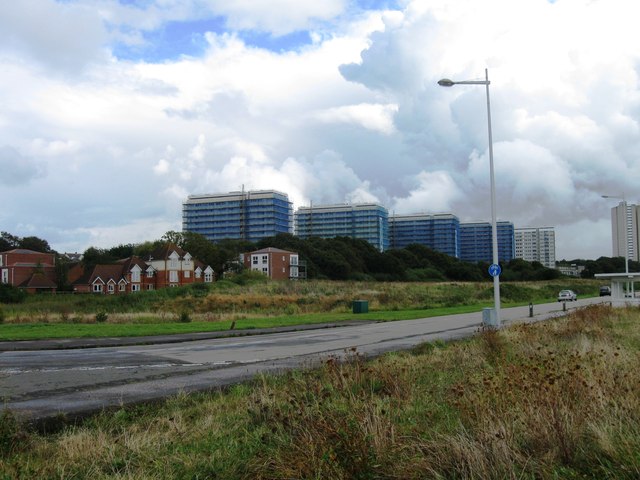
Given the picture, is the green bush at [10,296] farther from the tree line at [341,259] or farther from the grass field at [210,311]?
the tree line at [341,259]

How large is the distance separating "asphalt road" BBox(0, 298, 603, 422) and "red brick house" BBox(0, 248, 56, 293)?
95.9 meters

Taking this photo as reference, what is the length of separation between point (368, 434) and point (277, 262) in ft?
404

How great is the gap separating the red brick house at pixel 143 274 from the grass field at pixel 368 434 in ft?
356

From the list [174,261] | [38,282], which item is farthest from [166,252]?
[38,282]

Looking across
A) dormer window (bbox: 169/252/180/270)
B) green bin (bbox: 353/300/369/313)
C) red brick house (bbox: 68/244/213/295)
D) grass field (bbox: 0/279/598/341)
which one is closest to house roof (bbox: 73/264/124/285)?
red brick house (bbox: 68/244/213/295)

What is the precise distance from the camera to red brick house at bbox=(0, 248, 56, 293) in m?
108

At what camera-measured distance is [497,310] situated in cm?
2408

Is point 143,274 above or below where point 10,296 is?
above

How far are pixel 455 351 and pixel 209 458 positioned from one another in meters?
9.65

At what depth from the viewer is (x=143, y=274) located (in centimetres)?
11669

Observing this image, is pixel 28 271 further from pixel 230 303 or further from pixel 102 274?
pixel 230 303

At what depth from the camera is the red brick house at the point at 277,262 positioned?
5007 inches

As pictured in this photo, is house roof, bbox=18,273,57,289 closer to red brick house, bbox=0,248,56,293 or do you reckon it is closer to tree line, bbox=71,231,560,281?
red brick house, bbox=0,248,56,293

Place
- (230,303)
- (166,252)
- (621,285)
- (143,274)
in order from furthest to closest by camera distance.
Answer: (166,252) → (143,274) → (230,303) → (621,285)
